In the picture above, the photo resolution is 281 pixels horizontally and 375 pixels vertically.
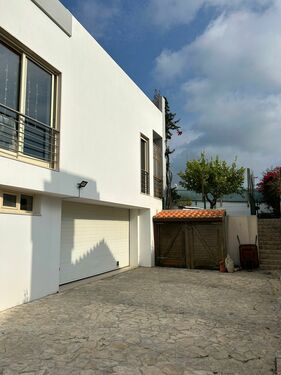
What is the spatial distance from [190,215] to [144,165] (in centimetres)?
312

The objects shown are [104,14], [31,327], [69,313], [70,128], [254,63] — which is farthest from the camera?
[254,63]

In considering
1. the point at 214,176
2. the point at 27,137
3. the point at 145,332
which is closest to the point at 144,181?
the point at 27,137

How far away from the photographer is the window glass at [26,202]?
7.53 m

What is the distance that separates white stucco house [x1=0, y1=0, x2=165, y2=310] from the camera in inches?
270

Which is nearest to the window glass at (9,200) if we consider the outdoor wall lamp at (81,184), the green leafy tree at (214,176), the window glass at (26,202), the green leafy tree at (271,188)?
the window glass at (26,202)

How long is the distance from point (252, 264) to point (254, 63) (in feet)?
26.1

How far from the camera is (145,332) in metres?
5.45

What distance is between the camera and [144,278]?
11000 millimetres

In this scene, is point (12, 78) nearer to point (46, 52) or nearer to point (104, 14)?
Result: point (46, 52)

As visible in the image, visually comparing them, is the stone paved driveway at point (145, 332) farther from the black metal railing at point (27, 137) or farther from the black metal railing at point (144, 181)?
the black metal railing at point (144, 181)

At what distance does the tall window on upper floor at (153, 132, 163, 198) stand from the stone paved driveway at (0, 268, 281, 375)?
23.3ft

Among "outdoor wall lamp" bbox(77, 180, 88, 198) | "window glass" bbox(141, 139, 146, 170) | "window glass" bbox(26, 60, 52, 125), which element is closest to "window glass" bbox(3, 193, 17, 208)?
"outdoor wall lamp" bbox(77, 180, 88, 198)

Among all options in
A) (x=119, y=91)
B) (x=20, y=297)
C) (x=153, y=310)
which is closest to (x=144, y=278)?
(x=153, y=310)

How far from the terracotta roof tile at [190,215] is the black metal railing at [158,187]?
3.71 ft
